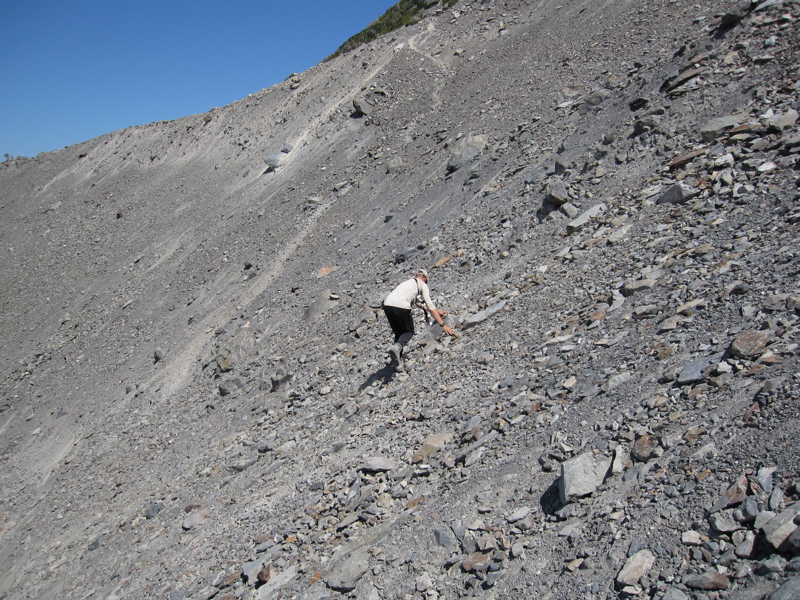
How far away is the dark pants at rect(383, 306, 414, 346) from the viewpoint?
27.7 feet

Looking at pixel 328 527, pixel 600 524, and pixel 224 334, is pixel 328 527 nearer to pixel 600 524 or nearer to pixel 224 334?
pixel 600 524

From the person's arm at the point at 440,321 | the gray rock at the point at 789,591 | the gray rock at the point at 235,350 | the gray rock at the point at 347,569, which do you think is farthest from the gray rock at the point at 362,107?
the gray rock at the point at 789,591

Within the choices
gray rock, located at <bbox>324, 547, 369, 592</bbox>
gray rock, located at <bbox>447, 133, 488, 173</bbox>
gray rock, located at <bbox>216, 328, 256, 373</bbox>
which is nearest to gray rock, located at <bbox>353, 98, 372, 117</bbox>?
gray rock, located at <bbox>447, 133, 488, 173</bbox>

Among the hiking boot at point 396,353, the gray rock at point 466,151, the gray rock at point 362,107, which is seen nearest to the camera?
the hiking boot at point 396,353

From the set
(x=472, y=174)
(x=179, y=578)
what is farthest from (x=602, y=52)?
(x=179, y=578)

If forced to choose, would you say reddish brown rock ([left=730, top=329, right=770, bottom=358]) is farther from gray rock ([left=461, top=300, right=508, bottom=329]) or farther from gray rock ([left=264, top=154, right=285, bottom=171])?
gray rock ([left=264, top=154, right=285, bottom=171])

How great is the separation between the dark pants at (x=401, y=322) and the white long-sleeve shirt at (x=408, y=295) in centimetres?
8

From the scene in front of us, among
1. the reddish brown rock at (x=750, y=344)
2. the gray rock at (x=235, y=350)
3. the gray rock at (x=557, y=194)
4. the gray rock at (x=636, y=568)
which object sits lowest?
the reddish brown rock at (x=750, y=344)

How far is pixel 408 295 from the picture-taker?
8.45m

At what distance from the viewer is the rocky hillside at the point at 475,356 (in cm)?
454

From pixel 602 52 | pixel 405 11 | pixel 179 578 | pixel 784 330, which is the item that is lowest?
pixel 784 330

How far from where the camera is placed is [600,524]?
4.34 metres

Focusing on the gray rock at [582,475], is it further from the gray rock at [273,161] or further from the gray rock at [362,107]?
the gray rock at [273,161]

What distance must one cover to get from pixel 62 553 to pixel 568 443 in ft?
31.6
